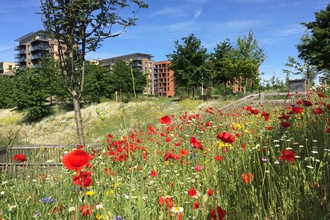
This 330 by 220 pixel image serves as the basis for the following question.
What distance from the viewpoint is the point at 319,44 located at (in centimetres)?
2692

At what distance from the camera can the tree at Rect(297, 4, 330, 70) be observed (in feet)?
85.9

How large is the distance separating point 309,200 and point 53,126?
18526mm

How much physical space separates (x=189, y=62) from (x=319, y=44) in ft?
40.2

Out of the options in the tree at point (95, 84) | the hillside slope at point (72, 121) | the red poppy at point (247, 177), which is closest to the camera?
the red poppy at point (247, 177)

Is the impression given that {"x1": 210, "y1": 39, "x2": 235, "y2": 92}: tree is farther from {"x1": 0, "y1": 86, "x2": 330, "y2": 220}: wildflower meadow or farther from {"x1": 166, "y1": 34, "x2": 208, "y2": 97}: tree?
{"x1": 0, "y1": 86, "x2": 330, "y2": 220}: wildflower meadow

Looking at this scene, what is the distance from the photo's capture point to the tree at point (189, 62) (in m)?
25.5

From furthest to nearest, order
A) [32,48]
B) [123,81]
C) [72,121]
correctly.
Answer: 1. [32,48]
2. [123,81]
3. [72,121]

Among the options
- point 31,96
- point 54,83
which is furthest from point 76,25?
point 54,83

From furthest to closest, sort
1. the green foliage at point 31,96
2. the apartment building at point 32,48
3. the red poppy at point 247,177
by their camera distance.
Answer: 1. the apartment building at point 32,48
2. the green foliage at point 31,96
3. the red poppy at point 247,177

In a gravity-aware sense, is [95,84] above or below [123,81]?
below

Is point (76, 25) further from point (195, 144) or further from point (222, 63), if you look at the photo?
point (222, 63)

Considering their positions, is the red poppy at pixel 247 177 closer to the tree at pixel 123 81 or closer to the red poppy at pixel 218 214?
the red poppy at pixel 218 214

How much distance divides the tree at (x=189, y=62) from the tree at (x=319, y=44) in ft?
A: 33.6

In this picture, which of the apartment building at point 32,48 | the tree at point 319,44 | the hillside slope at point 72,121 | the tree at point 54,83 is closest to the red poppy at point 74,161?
the hillside slope at point 72,121
